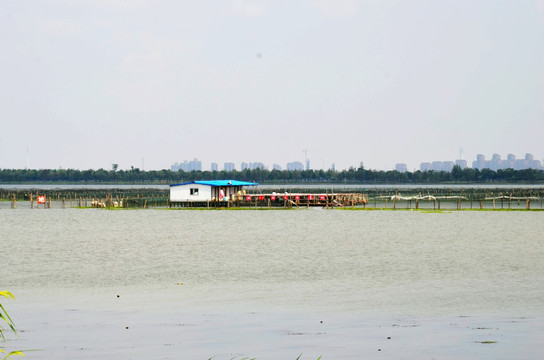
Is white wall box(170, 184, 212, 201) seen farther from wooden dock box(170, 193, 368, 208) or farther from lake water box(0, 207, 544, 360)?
lake water box(0, 207, 544, 360)

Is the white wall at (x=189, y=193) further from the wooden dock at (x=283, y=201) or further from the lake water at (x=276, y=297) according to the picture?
the lake water at (x=276, y=297)

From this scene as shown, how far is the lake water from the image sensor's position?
19094 millimetres

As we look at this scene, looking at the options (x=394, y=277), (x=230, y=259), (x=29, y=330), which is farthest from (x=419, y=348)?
(x=230, y=259)

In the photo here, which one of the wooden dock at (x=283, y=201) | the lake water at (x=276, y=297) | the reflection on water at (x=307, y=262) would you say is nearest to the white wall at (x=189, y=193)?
the wooden dock at (x=283, y=201)

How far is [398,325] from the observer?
21875 mm

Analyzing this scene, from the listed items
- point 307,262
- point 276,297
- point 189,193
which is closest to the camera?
point 276,297

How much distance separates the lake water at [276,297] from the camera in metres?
19.1

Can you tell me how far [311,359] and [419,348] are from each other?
289 cm

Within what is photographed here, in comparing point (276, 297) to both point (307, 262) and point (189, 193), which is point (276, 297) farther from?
point (189, 193)

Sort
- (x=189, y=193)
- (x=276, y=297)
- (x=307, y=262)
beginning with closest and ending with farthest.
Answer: (x=276, y=297), (x=307, y=262), (x=189, y=193)

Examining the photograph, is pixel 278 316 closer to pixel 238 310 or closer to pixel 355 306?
pixel 238 310

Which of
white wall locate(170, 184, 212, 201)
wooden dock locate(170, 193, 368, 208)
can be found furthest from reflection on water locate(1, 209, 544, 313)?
wooden dock locate(170, 193, 368, 208)

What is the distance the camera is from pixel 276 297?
91.2ft

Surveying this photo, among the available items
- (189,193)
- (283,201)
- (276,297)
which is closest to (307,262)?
(276,297)
